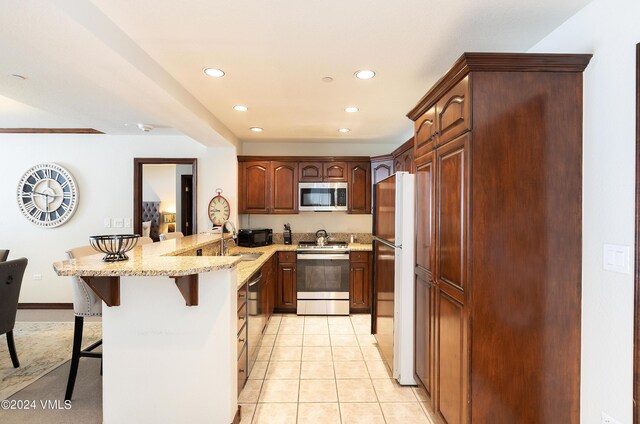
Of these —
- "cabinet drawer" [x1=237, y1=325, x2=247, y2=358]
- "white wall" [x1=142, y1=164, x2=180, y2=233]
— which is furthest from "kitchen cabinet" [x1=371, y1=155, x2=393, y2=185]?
"white wall" [x1=142, y1=164, x2=180, y2=233]

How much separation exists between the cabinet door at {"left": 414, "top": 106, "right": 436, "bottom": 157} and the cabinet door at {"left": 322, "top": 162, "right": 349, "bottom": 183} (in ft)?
7.18

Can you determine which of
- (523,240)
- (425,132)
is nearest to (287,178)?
(425,132)

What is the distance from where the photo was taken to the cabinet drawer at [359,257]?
4227 mm

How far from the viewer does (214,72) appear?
233cm

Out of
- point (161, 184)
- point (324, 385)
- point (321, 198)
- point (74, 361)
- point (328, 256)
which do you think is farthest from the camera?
point (161, 184)

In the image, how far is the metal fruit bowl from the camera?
1860 millimetres

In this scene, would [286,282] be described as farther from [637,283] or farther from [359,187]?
[637,283]

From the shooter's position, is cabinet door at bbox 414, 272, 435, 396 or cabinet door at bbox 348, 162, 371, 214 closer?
cabinet door at bbox 414, 272, 435, 396

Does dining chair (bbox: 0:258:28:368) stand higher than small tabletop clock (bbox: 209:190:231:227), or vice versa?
small tabletop clock (bbox: 209:190:231:227)

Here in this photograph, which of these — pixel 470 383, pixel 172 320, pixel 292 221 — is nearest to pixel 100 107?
pixel 172 320

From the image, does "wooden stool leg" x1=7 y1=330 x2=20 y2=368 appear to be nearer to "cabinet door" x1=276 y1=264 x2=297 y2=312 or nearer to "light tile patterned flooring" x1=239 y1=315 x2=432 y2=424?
"light tile patterned flooring" x1=239 y1=315 x2=432 y2=424

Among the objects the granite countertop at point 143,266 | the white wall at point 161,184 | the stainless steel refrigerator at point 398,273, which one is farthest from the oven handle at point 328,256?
the white wall at point 161,184

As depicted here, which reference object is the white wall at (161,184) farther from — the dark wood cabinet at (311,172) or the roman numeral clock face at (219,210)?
the dark wood cabinet at (311,172)

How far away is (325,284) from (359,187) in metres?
1.48
